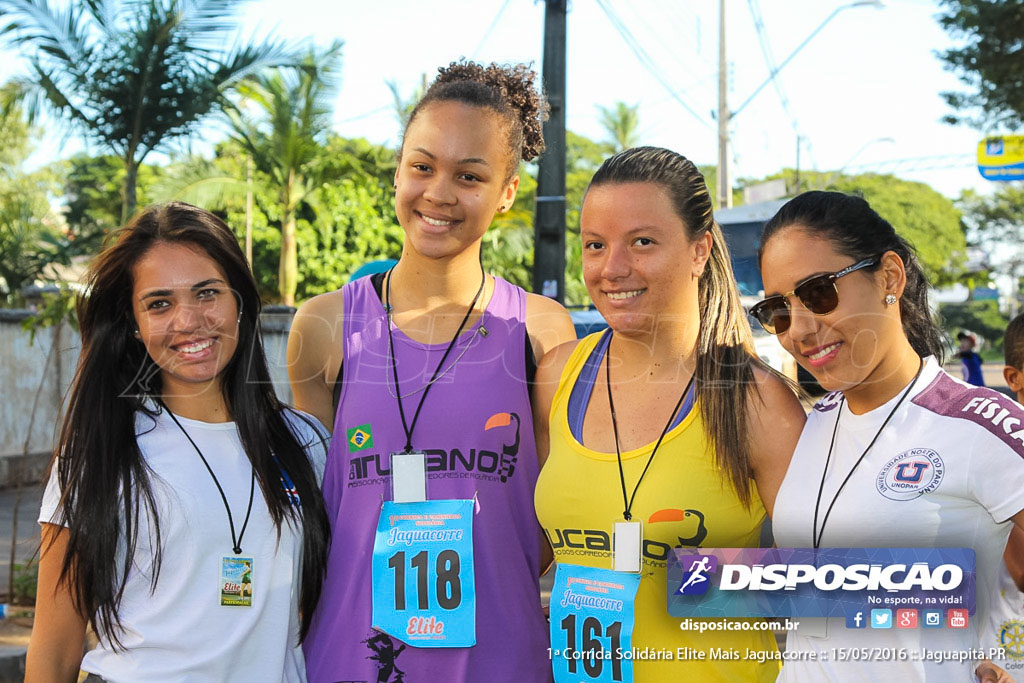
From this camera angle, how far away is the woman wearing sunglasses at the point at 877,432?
6.79 feet

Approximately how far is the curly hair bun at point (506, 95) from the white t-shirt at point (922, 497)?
1.45 metres

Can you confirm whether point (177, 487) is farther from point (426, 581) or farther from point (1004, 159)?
point (1004, 159)

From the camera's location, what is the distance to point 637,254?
2.55 metres

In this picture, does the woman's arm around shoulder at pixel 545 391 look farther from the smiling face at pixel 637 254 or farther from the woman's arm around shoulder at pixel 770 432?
the woman's arm around shoulder at pixel 770 432

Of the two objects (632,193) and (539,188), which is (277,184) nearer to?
(539,188)

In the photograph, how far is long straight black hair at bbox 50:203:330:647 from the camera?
7.90ft

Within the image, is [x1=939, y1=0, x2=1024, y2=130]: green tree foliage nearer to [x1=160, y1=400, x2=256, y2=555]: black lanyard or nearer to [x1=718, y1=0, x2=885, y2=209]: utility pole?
[x1=718, y1=0, x2=885, y2=209]: utility pole

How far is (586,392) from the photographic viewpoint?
272 cm

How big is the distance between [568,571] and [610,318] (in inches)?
27.0

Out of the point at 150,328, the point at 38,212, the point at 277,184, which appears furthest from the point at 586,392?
the point at 38,212

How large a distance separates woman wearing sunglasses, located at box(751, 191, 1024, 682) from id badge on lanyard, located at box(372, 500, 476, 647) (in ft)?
2.77

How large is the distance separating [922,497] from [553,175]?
6.85 metres

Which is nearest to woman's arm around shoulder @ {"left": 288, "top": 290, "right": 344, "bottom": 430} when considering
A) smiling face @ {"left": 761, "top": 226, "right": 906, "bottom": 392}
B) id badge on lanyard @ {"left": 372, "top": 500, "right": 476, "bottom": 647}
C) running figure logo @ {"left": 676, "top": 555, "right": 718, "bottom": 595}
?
id badge on lanyard @ {"left": 372, "top": 500, "right": 476, "bottom": 647}

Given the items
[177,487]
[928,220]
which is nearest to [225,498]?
[177,487]
